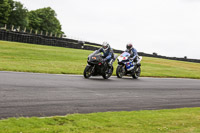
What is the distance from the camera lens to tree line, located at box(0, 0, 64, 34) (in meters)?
75.2

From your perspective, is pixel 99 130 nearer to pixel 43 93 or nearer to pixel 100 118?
pixel 100 118

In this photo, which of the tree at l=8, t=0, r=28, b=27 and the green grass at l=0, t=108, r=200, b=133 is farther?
the tree at l=8, t=0, r=28, b=27

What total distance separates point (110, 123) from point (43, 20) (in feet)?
324

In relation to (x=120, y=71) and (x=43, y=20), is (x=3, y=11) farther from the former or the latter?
(x=120, y=71)

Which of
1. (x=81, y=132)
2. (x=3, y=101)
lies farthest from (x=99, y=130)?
(x=3, y=101)

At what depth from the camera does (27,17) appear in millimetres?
87812

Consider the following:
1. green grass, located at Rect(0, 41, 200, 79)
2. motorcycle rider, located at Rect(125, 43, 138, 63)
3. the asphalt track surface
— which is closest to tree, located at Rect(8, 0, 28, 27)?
green grass, located at Rect(0, 41, 200, 79)

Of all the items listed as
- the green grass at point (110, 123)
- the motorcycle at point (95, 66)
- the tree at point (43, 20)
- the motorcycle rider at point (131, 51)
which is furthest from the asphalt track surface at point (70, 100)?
the tree at point (43, 20)

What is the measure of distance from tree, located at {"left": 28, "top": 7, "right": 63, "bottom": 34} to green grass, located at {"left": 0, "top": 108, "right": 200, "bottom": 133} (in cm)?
9299

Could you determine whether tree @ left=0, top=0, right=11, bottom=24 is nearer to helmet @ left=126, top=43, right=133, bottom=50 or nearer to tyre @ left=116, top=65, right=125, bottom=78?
helmet @ left=126, top=43, right=133, bottom=50

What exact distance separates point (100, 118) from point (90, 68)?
7.85m

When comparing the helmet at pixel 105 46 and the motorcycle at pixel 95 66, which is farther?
the helmet at pixel 105 46

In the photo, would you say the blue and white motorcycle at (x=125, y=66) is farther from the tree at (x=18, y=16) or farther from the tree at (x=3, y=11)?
the tree at (x=18, y=16)

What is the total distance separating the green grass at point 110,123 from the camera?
5492 millimetres
